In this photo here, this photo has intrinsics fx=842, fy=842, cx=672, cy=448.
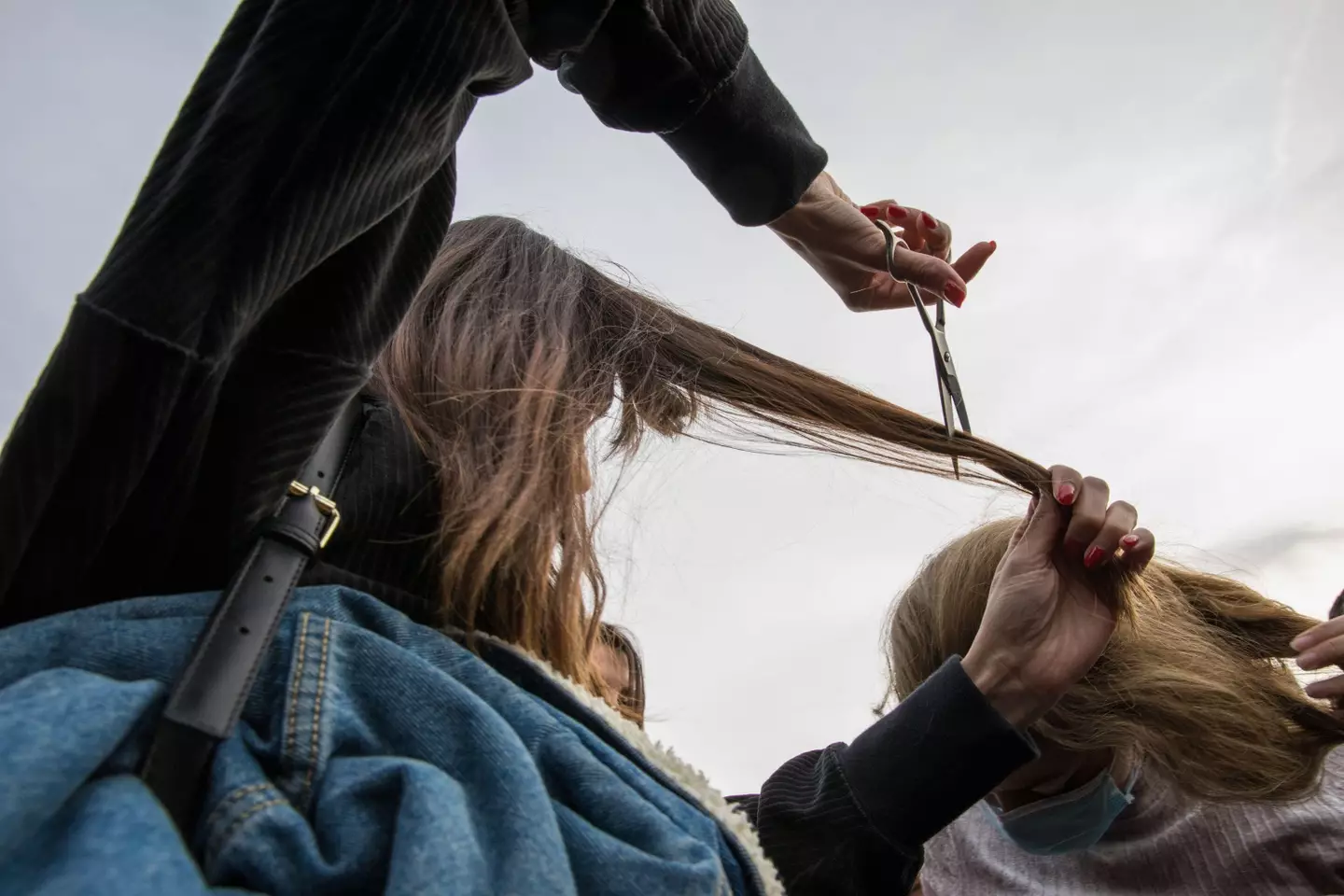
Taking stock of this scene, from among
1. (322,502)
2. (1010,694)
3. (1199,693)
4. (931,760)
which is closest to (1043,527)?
(1010,694)

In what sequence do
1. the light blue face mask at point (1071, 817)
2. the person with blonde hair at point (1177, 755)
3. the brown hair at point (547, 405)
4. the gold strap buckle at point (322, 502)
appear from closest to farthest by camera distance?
the gold strap buckle at point (322, 502) → the brown hair at point (547, 405) → the person with blonde hair at point (1177, 755) → the light blue face mask at point (1071, 817)

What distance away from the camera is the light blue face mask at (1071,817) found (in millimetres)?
1805

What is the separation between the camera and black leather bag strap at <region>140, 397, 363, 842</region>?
17.9 inches

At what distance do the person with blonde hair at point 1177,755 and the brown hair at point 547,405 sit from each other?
2.58ft

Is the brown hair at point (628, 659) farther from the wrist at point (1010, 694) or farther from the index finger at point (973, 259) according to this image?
the index finger at point (973, 259)

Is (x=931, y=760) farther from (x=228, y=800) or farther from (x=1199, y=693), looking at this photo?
(x=1199, y=693)

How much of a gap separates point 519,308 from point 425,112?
310 mm

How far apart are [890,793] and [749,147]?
766 millimetres

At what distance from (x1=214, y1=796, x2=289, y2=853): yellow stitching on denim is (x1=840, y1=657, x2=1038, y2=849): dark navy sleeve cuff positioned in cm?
70

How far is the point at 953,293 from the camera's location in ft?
4.06

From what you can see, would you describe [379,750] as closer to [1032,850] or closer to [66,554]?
[66,554]

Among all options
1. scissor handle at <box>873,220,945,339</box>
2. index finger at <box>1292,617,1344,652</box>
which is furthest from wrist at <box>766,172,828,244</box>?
index finger at <box>1292,617,1344,652</box>

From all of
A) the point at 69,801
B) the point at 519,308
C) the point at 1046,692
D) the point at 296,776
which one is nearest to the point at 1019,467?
the point at 1046,692

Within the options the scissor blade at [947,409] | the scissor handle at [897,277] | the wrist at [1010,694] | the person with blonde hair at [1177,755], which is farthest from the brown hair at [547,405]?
the person with blonde hair at [1177,755]
